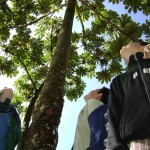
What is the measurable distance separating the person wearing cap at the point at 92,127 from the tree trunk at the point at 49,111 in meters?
0.89

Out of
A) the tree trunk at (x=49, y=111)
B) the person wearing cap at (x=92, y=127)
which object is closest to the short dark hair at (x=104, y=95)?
the person wearing cap at (x=92, y=127)

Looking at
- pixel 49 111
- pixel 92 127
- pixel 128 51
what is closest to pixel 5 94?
pixel 49 111

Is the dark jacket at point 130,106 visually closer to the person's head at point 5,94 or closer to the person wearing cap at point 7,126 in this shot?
the person wearing cap at point 7,126

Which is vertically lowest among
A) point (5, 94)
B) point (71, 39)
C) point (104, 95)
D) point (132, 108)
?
point (132, 108)

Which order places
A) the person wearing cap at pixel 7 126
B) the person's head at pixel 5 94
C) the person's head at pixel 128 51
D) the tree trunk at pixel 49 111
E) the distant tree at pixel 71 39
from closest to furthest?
the person's head at pixel 128 51, the person wearing cap at pixel 7 126, the person's head at pixel 5 94, the tree trunk at pixel 49 111, the distant tree at pixel 71 39

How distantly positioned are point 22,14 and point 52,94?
7.29 metres

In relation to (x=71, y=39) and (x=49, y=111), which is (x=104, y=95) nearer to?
(x=49, y=111)

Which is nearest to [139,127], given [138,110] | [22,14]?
[138,110]

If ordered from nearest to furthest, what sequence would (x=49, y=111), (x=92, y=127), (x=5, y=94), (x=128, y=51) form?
(x=92, y=127) → (x=128, y=51) → (x=5, y=94) → (x=49, y=111)

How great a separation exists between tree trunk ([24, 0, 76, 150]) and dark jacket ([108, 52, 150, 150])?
1.39m

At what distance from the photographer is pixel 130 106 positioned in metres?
2.13

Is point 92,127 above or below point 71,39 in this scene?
below

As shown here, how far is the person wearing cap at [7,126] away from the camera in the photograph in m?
3.04

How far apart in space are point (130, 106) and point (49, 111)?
2.05m
